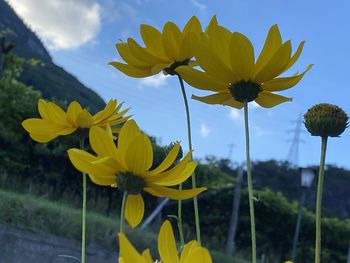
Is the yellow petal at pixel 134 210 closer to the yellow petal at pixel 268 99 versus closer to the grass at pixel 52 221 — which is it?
the yellow petal at pixel 268 99

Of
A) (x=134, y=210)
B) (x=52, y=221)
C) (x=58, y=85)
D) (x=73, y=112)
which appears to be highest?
(x=58, y=85)

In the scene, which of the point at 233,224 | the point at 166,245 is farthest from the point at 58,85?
the point at 166,245

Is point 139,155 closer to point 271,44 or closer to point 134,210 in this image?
point 134,210

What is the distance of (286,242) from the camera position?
9.14 metres

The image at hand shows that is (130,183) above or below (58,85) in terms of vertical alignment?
below

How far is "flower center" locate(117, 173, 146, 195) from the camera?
1.66ft

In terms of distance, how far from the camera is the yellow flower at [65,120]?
0.68 m

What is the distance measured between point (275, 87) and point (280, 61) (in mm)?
45

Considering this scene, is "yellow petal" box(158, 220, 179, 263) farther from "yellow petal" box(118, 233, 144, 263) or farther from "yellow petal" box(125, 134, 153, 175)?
"yellow petal" box(125, 134, 153, 175)

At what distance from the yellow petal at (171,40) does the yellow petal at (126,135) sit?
0.18 meters

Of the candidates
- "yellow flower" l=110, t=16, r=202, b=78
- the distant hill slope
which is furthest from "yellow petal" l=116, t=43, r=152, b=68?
the distant hill slope

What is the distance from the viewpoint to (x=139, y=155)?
0.50 meters

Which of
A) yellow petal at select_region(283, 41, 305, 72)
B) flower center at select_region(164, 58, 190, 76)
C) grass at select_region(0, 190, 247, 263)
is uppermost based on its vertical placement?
yellow petal at select_region(283, 41, 305, 72)

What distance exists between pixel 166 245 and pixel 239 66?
26 centimetres
